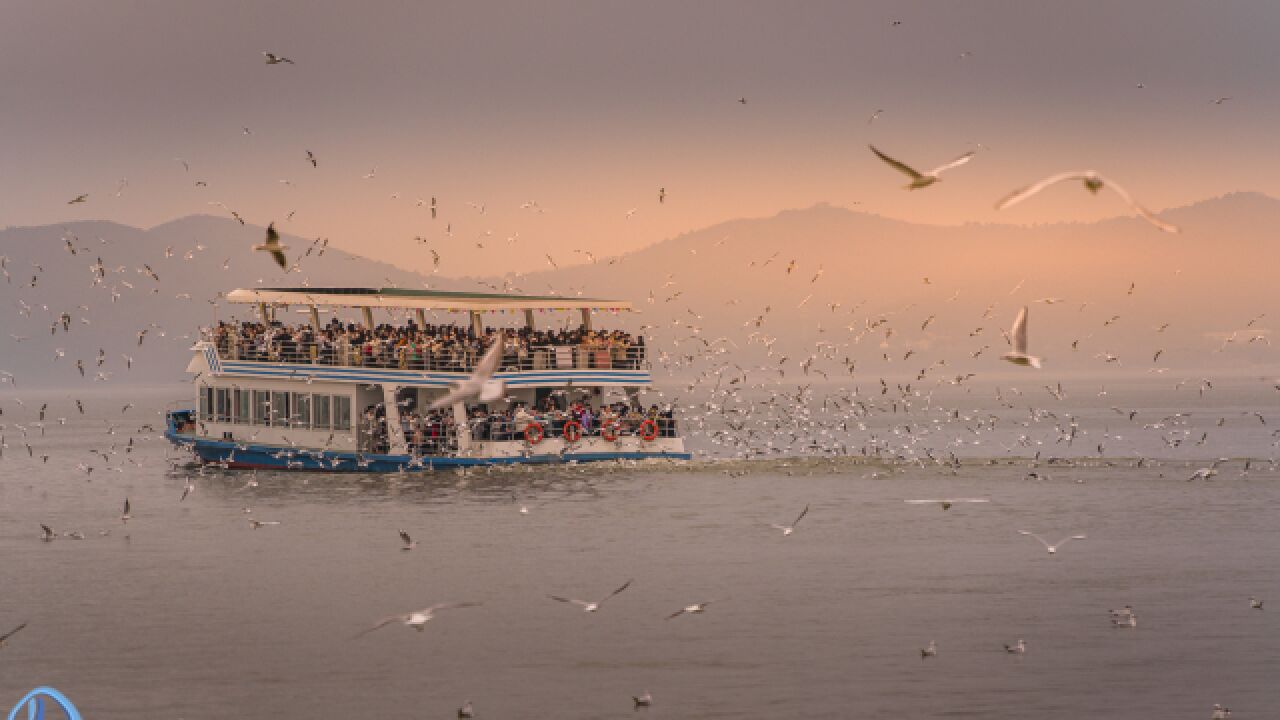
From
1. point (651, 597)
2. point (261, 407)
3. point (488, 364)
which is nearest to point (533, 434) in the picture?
point (261, 407)

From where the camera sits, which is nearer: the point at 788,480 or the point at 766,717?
the point at 766,717

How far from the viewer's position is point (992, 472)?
76.0 meters

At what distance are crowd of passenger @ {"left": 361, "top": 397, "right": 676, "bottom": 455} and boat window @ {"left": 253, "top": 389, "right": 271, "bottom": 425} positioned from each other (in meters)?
5.90

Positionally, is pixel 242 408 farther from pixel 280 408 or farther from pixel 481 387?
pixel 481 387

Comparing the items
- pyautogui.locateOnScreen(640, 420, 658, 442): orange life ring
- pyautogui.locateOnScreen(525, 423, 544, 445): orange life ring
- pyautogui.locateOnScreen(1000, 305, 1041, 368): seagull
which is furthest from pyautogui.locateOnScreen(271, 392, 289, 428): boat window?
pyautogui.locateOnScreen(1000, 305, 1041, 368): seagull

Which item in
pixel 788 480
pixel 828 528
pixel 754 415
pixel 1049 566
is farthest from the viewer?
pixel 754 415

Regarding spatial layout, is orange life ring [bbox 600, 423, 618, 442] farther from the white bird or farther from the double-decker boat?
the white bird

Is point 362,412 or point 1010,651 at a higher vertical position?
point 362,412

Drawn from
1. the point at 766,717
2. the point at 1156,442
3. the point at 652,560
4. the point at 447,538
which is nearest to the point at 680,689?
the point at 766,717

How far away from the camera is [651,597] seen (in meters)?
41.2

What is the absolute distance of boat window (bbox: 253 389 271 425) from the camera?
221 feet

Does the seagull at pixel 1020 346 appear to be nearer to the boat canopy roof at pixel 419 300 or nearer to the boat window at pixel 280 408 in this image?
the boat canopy roof at pixel 419 300

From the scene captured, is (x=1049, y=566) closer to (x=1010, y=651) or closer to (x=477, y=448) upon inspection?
(x=1010, y=651)

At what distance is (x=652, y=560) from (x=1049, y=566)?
11.4m
